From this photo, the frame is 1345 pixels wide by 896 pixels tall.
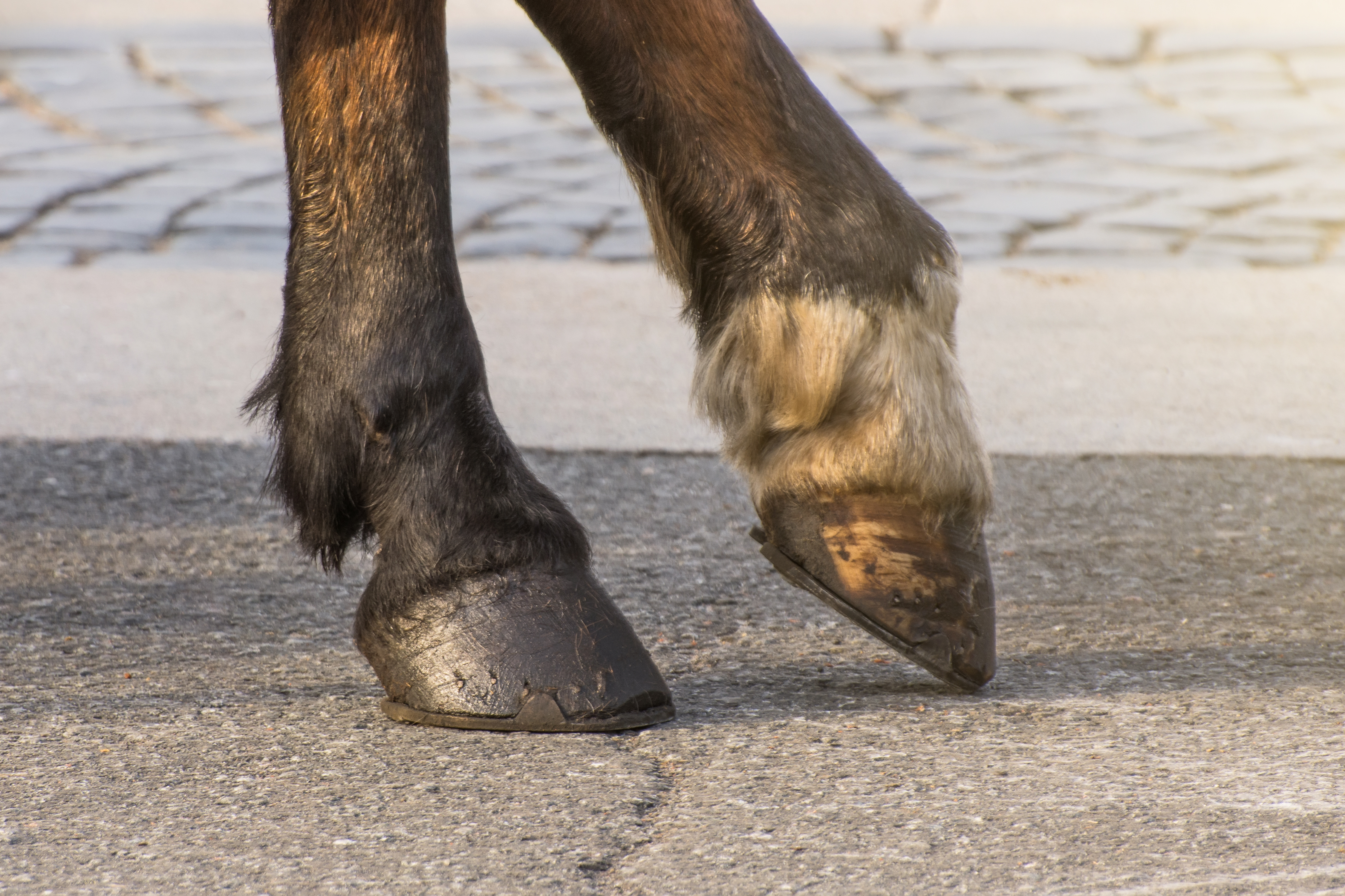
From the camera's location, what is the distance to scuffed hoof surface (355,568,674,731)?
148 cm

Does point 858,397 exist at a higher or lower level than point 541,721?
higher

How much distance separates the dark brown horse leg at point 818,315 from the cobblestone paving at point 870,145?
2.84 meters

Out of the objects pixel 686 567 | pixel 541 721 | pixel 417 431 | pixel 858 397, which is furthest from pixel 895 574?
pixel 686 567

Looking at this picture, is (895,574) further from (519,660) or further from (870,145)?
(870,145)

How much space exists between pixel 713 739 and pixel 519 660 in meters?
0.19

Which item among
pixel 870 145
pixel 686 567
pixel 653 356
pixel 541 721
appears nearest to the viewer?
pixel 541 721

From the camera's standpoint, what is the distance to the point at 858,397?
1.57 m

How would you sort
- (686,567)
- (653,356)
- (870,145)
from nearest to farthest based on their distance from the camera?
(686,567)
(653,356)
(870,145)

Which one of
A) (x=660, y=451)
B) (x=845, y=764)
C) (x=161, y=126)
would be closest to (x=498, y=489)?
(x=845, y=764)

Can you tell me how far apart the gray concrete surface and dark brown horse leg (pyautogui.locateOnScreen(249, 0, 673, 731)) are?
4.35ft

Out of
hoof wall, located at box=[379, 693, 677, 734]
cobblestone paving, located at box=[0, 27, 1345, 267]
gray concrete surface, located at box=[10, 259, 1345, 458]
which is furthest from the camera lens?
cobblestone paving, located at box=[0, 27, 1345, 267]

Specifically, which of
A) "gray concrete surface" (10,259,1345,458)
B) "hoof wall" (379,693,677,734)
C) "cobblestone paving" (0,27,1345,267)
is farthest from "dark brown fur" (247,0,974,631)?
"cobblestone paving" (0,27,1345,267)

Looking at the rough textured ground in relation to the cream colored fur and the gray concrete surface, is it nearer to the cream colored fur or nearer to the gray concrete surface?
the cream colored fur

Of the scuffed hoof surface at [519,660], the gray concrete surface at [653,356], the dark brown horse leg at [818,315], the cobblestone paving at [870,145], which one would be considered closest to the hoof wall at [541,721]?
the scuffed hoof surface at [519,660]
